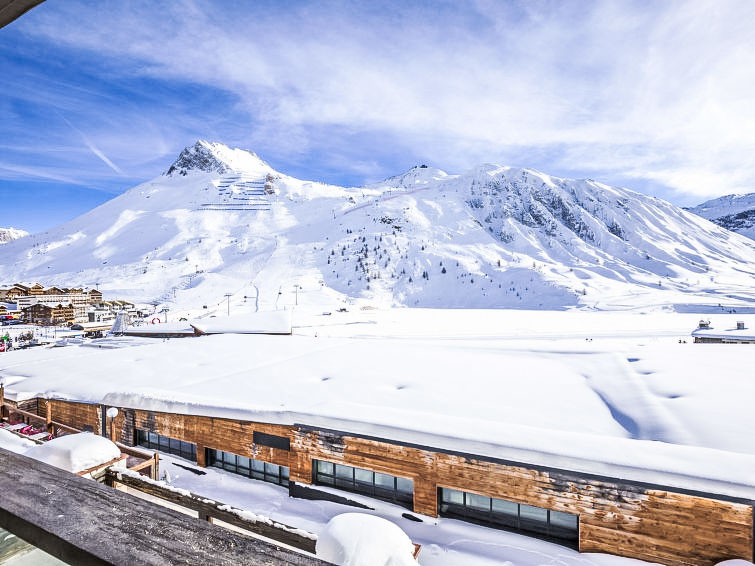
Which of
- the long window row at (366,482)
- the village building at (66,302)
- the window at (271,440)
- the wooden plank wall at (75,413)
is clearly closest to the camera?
the long window row at (366,482)

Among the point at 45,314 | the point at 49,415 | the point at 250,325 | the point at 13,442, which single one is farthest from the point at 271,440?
the point at 45,314

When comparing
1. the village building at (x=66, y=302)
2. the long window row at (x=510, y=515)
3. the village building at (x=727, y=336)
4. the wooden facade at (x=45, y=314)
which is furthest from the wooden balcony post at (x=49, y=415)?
the village building at (x=66, y=302)

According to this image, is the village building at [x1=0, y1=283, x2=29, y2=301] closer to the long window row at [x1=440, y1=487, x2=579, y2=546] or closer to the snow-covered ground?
the snow-covered ground

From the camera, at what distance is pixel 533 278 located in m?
90.6

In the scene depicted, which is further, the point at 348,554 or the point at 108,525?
the point at 348,554

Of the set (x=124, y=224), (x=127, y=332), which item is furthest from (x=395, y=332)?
(x=124, y=224)

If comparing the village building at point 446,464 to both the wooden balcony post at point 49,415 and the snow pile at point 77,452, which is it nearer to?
the wooden balcony post at point 49,415

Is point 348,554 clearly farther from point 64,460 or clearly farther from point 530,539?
point 530,539

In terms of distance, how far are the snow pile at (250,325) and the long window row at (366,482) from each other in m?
21.2

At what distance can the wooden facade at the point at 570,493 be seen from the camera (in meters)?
7.13

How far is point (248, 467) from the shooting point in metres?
11.7

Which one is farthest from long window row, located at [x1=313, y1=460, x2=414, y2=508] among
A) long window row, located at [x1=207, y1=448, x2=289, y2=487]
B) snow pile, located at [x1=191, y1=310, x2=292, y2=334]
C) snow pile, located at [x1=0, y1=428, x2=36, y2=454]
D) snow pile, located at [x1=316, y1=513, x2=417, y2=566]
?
snow pile, located at [x1=191, y1=310, x2=292, y2=334]

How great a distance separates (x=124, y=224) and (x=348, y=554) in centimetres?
16856

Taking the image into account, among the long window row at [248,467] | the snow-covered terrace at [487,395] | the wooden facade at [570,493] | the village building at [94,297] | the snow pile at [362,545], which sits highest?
the village building at [94,297]
